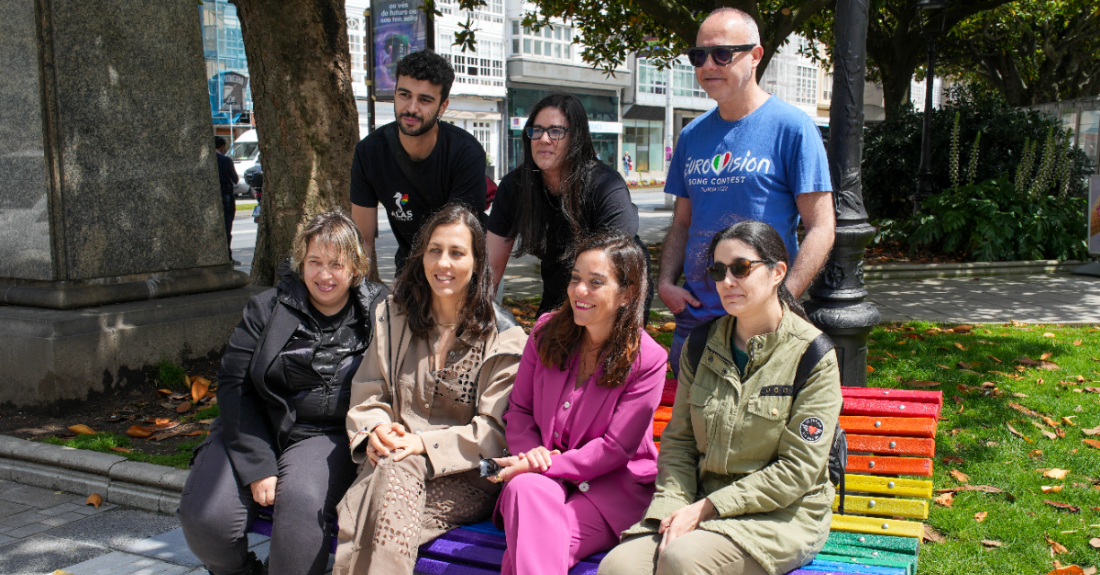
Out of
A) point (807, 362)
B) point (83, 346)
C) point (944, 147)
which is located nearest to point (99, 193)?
point (83, 346)

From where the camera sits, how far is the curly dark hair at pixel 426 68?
156 inches

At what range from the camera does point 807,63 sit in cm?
6775

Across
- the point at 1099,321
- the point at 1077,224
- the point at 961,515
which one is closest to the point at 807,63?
the point at 1077,224

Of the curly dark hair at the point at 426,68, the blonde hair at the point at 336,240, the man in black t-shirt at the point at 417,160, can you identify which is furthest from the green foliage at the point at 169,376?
the curly dark hair at the point at 426,68

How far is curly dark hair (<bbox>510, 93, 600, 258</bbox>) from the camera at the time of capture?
362cm

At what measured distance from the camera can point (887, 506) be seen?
118 inches

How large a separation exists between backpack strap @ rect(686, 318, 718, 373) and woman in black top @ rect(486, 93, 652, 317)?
0.68 metres

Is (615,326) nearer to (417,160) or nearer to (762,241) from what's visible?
(762,241)

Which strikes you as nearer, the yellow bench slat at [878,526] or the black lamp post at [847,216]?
the yellow bench slat at [878,526]

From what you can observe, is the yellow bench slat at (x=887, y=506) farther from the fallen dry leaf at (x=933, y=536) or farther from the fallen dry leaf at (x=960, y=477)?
the fallen dry leaf at (x=960, y=477)

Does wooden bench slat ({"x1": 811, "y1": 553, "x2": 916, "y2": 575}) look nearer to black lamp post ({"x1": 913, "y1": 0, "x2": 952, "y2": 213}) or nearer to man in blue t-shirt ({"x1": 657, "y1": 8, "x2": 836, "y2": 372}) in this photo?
man in blue t-shirt ({"x1": 657, "y1": 8, "x2": 836, "y2": 372})

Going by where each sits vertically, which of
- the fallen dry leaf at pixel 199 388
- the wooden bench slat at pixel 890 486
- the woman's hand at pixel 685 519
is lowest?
the fallen dry leaf at pixel 199 388

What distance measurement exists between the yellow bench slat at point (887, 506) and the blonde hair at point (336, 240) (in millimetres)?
2063

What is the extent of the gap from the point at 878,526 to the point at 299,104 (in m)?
5.22
